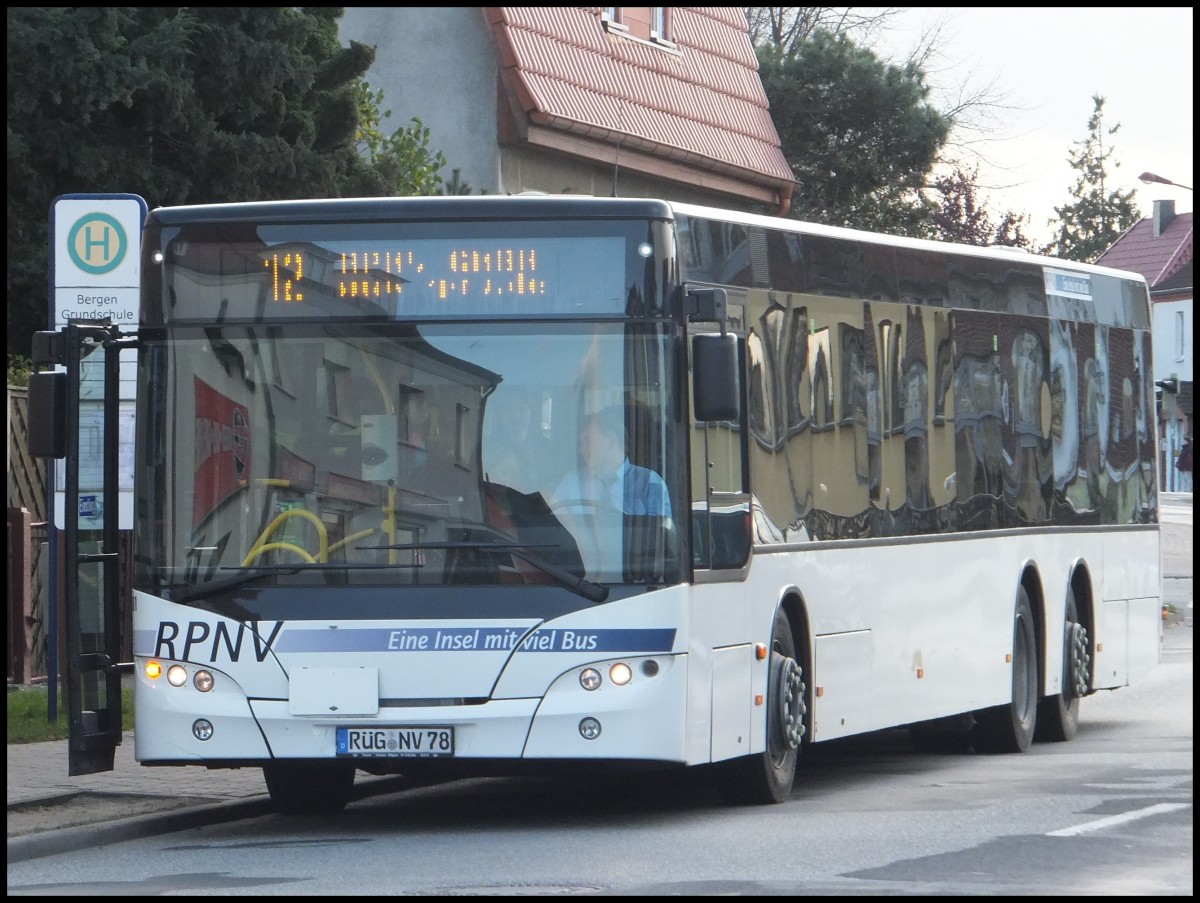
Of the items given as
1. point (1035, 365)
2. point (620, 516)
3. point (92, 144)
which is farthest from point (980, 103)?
point (620, 516)

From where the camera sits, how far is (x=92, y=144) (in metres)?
20.8

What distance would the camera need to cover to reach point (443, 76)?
1100 inches

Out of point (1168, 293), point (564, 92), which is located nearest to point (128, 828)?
point (564, 92)

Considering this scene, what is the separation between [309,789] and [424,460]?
7.23 feet

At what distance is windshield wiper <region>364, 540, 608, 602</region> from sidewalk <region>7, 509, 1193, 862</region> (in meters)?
1.98

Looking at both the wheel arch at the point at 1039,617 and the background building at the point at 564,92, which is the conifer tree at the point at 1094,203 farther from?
the wheel arch at the point at 1039,617

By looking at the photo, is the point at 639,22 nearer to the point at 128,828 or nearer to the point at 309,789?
the point at 309,789

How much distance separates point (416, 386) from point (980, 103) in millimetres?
32257

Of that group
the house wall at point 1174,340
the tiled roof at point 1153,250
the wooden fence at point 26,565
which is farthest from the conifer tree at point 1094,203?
the wooden fence at point 26,565

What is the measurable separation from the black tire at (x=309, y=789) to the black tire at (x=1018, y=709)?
472cm

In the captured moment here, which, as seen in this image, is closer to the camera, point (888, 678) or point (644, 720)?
point (644, 720)

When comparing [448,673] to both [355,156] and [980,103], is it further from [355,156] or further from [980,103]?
[980,103]

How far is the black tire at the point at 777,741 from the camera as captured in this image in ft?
38.8

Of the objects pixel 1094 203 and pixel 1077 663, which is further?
pixel 1094 203
